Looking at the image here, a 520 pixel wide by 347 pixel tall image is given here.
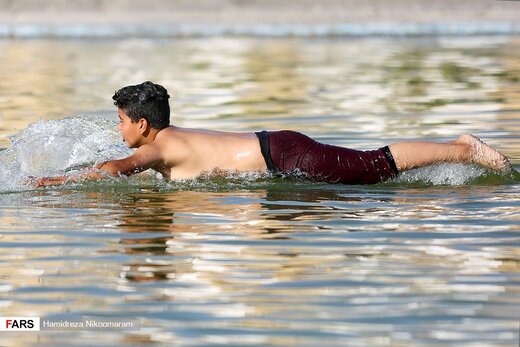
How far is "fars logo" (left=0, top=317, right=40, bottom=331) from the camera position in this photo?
6.48 metres

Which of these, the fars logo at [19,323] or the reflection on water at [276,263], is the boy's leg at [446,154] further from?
the fars logo at [19,323]

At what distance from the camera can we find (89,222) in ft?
29.7

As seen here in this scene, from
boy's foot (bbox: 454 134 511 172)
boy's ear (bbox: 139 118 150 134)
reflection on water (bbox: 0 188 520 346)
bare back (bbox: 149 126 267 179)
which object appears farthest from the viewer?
boy's foot (bbox: 454 134 511 172)

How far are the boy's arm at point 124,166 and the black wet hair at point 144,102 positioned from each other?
0.22 meters

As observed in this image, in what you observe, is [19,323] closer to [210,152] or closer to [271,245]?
[271,245]

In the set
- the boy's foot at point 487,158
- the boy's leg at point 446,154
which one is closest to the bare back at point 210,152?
the boy's leg at point 446,154

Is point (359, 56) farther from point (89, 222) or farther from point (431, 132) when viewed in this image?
point (89, 222)

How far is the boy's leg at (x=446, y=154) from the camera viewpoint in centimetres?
1005

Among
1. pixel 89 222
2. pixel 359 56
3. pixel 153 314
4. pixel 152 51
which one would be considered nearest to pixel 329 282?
pixel 153 314

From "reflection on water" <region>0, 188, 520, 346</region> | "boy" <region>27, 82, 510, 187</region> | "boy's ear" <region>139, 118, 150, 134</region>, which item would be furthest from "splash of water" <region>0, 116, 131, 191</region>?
"boy's ear" <region>139, 118, 150, 134</region>

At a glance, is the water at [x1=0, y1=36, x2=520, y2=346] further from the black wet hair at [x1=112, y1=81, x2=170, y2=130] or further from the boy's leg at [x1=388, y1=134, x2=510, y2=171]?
the black wet hair at [x1=112, y1=81, x2=170, y2=130]

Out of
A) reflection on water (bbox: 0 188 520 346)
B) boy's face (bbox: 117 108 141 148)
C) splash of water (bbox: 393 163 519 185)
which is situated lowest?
reflection on water (bbox: 0 188 520 346)

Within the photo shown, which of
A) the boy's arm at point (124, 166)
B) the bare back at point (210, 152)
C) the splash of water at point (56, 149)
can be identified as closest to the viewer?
the boy's arm at point (124, 166)

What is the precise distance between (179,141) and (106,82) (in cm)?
1116
